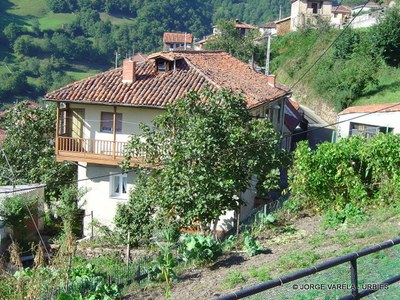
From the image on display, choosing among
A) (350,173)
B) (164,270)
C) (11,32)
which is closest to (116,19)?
(11,32)

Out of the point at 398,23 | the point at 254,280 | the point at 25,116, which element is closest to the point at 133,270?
the point at 254,280

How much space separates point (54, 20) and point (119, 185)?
11422 cm

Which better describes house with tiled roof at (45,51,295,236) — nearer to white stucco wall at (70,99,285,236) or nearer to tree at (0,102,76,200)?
white stucco wall at (70,99,285,236)

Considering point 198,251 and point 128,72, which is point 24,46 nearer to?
point 128,72

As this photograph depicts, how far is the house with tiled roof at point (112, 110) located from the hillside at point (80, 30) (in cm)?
6437

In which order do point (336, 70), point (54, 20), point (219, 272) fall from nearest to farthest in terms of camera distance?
point (219, 272), point (336, 70), point (54, 20)

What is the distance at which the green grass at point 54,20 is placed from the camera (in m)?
121

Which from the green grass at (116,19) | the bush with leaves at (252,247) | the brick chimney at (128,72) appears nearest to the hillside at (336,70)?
the brick chimney at (128,72)

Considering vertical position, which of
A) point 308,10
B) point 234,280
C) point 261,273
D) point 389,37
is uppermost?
point 308,10

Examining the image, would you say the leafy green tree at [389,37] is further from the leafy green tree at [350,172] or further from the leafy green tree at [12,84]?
the leafy green tree at [12,84]

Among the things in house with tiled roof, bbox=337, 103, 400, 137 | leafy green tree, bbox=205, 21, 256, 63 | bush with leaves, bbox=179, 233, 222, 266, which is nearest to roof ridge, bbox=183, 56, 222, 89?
house with tiled roof, bbox=337, 103, 400, 137

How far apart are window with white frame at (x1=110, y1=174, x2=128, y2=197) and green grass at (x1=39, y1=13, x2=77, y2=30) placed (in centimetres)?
10553

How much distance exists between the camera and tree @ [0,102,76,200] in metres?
20.9

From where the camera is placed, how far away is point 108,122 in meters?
19.9
